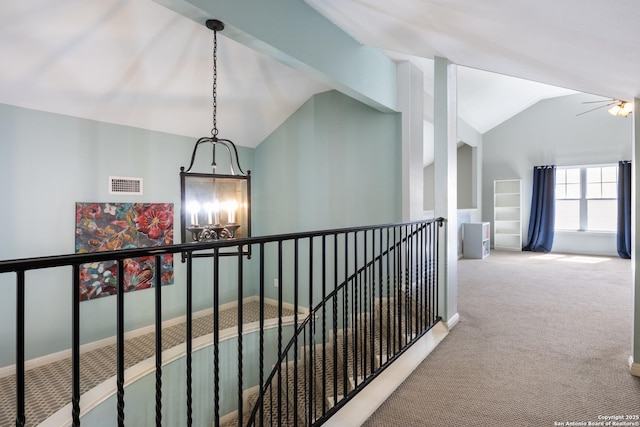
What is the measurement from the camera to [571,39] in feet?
5.12

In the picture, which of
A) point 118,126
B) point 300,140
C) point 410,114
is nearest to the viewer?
point 118,126

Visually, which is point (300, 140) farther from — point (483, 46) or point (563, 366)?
point (563, 366)

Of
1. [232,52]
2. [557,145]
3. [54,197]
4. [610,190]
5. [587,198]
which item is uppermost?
[232,52]

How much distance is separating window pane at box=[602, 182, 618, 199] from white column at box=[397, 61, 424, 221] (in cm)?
526

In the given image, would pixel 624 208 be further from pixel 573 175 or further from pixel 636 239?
pixel 636 239

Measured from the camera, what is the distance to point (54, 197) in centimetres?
342

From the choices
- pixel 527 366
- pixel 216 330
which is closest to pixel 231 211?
pixel 216 330

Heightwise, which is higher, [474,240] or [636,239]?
[636,239]

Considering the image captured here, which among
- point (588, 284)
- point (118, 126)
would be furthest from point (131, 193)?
point (588, 284)

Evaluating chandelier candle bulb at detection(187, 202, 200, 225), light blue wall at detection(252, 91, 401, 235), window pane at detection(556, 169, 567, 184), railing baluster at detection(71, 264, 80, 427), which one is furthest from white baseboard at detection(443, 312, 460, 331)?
window pane at detection(556, 169, 567, 184)

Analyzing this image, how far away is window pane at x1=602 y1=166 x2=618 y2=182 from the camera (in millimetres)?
6855

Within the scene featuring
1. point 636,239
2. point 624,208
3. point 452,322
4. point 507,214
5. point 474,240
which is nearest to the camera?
point 636,239

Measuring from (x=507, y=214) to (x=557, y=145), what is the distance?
179 cm

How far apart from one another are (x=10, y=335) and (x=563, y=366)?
14.9 ft
